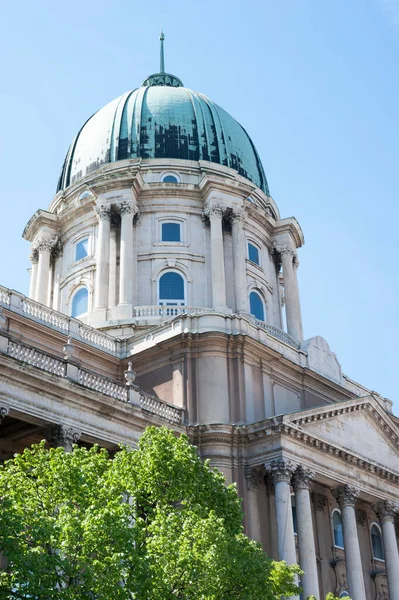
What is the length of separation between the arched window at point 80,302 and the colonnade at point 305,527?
734 inches

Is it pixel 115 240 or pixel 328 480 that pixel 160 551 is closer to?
pixel 328 480

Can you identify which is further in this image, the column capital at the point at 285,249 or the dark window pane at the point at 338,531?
the column capital at the point at 285,249

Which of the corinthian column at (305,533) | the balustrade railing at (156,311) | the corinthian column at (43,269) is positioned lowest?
the corinthian column at (305,533)

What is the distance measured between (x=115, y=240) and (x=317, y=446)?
20612mm

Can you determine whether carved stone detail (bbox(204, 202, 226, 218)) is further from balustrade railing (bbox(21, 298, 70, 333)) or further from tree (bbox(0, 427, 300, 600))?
tree (bbox(0, 427, 300, 600))

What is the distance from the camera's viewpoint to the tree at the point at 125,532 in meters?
19.1

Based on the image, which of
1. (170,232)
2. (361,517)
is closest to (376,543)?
(361,517)

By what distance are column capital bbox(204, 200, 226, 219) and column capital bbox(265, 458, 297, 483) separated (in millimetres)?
20440

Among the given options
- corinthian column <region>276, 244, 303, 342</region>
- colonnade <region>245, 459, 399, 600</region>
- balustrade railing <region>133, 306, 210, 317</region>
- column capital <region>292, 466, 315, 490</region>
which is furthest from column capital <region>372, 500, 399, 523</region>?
corinthian column <region>276, 244, 303, 342</region>

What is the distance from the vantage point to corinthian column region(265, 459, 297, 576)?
32.1 m

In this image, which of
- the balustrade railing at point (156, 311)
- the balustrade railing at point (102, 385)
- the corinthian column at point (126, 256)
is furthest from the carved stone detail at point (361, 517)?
the corinthian column at point (126, 256)

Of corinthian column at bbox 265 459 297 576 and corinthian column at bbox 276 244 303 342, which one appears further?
corinthian column at bbox 276 244 303 342

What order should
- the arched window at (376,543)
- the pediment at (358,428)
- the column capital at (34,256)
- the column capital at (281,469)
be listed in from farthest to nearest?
1. the column capital at (34,256)
2. the arched window at (376,543)
3. the pediment at (358,428)
4. the column capital at (281,469)

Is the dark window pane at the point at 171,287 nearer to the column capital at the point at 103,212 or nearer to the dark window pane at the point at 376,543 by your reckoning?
the column capital at the point at 103,212
